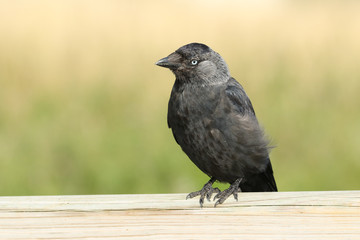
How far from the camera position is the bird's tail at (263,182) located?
3.18 meters

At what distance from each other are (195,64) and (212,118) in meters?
0.28

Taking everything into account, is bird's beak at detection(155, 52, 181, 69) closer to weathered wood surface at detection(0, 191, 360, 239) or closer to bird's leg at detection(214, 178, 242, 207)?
bird's leg at detection(214, 178, 242, 207)

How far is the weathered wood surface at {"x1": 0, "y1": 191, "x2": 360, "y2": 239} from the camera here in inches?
77.7

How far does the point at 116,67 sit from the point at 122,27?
45cm

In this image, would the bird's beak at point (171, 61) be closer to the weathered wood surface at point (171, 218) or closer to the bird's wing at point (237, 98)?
the bird's wing at point (237, 98)

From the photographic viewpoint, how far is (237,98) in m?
2.93

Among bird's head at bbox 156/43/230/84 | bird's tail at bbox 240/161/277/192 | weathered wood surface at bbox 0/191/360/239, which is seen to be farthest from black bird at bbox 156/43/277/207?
weathered wood surface at bbox 0/191/360/239

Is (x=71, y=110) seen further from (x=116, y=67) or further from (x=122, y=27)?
(x=122, y=27)

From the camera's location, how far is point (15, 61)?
4762mm

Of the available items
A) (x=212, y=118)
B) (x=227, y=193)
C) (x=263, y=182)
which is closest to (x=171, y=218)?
(x=227, y=193)

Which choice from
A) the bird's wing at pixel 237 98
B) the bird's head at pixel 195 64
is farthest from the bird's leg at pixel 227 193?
the bird's head at pixel 195 64

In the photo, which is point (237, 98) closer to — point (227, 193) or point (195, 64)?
point (195, 64)

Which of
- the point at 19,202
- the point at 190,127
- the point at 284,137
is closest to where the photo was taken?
the point at 19,202

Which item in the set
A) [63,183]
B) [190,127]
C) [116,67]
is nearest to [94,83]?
[116,67]
